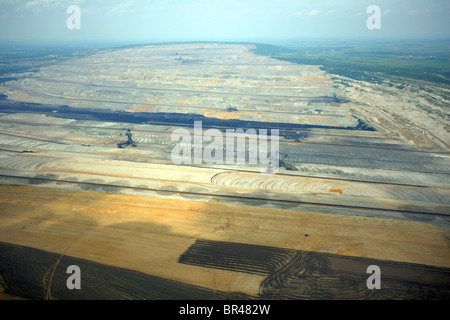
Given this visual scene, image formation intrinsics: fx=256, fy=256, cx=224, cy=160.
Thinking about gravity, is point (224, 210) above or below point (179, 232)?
above

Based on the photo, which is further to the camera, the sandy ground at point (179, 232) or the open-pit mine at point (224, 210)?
the sandy ground at point (179, 232)

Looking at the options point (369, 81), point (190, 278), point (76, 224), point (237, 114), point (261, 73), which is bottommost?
point (190, 278)

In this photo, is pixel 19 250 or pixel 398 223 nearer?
pixel 19 250

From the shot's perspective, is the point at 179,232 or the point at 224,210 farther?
the point at 224,210

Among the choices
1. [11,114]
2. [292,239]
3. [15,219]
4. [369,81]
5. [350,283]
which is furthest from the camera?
[369,81]

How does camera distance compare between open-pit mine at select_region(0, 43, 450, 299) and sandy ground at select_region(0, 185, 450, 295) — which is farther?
sandy ground at select_region(0, 185, 450, 295)
